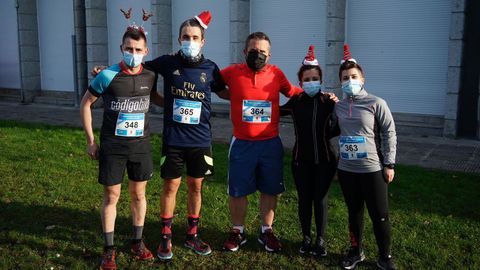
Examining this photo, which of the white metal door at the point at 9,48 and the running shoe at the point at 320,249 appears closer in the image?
the running shoe at the point at 320,249

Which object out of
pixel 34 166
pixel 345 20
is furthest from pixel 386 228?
pixel 345 20

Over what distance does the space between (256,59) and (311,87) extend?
0.54 m

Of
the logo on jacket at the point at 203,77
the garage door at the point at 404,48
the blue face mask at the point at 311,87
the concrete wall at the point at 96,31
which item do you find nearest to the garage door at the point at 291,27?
the garage door at the point at 404,48

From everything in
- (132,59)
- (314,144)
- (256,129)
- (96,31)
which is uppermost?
(96,31)

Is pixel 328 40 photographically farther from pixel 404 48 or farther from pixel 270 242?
pixel 270 242

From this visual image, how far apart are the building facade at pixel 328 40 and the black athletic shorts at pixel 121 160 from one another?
8.50 metres

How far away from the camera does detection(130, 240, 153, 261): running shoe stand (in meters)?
4.53

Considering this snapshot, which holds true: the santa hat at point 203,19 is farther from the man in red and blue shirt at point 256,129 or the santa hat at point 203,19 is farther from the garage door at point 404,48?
the garage door at point 404,48

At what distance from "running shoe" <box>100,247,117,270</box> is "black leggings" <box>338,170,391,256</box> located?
2.06 m

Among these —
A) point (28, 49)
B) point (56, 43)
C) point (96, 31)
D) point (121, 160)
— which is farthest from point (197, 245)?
point (28, 49)

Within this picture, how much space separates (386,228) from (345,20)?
29.9 feet

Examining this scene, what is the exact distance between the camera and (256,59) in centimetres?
447

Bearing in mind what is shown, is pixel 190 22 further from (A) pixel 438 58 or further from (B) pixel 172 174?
(A) pixel 438 58

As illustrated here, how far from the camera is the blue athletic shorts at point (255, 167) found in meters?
4.62
